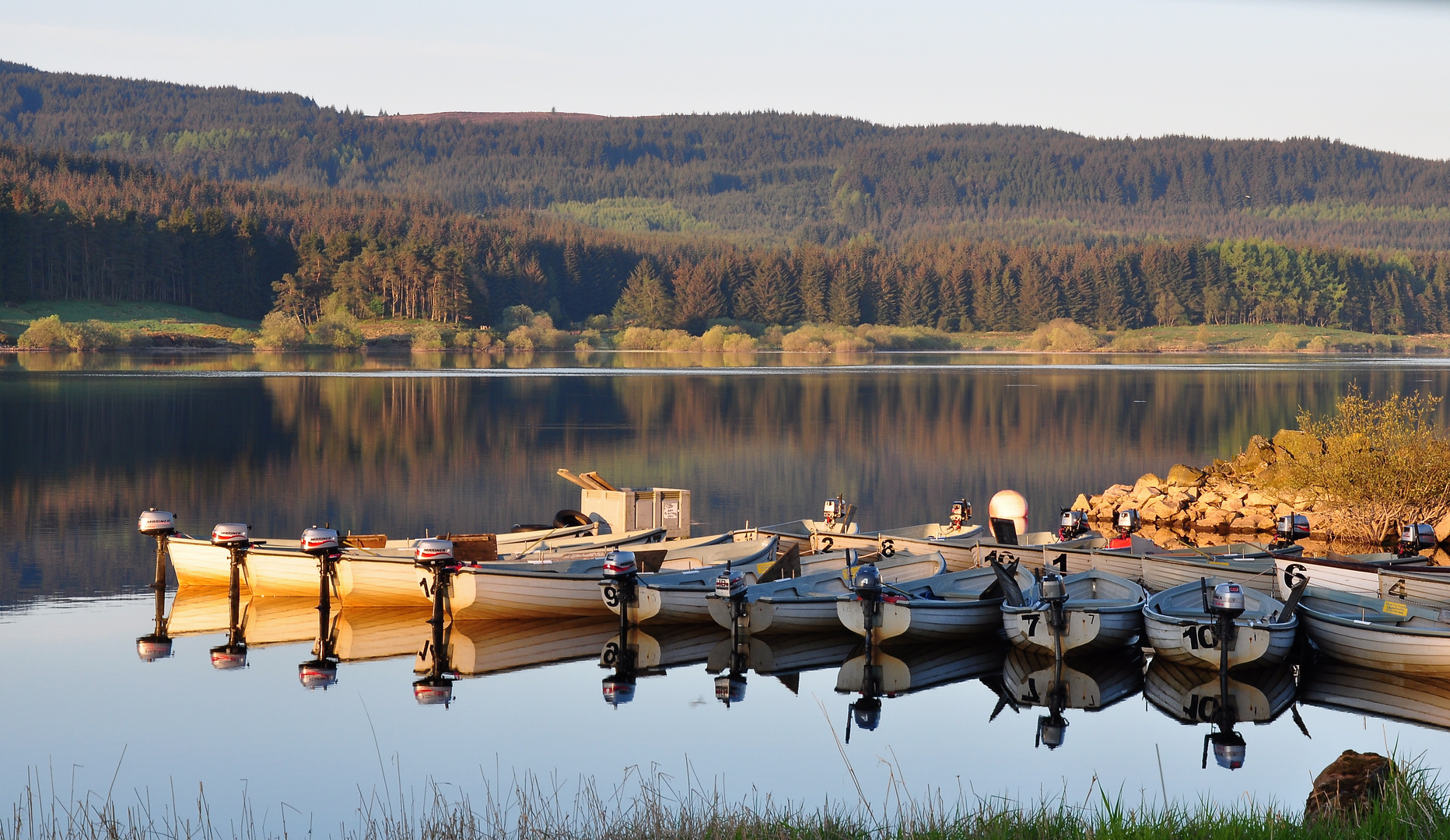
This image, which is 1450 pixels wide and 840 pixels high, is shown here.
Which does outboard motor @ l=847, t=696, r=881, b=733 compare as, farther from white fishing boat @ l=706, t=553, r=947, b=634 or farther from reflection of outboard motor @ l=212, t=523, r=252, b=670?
reflection of outboard motor @ l=212, t=523, r=252, b=670

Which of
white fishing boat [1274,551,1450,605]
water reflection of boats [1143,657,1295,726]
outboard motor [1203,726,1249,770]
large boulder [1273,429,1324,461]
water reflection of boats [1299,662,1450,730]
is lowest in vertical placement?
outboard motor [1203,726,1249,770]

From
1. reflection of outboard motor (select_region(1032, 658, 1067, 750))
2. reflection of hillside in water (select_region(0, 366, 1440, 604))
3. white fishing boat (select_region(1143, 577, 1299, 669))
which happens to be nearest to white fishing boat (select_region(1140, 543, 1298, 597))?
white fishing boat (select_region(1143, 577, 1299, 669))

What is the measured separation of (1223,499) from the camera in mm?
33031

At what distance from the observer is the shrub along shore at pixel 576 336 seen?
420 feet

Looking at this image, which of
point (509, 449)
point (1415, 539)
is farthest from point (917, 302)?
point (1415, 539)

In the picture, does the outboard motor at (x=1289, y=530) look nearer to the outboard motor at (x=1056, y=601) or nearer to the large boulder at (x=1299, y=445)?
the large boulder at (x=1299, y=445)

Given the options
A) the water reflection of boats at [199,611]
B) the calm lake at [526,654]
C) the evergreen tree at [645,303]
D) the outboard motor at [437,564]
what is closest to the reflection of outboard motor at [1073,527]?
the calm lake at [526,654]

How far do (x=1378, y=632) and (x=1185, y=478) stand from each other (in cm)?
1836

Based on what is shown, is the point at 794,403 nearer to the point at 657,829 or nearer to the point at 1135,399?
the point at 1135,399

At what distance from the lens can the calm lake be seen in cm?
1420

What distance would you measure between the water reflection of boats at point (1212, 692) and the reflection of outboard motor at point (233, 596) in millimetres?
11095

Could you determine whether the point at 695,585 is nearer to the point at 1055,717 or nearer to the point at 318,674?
the point at 318,674

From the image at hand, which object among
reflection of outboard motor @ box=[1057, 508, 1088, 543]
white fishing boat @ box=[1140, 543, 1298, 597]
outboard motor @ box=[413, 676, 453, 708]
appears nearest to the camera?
outboard motor @ box=[413, 676, 453, 708]

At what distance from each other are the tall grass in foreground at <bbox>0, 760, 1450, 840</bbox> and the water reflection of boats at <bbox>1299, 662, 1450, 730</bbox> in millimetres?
4045
